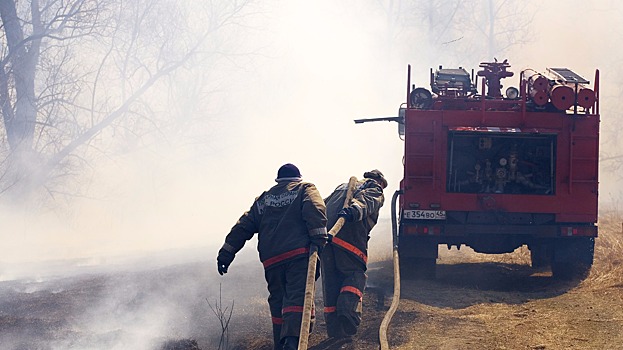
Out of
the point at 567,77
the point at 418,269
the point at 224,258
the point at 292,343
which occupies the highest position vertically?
the point at 567,77

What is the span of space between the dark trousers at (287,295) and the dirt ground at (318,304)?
0.51 meters

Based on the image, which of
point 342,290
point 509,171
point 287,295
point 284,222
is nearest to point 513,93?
point 509,171

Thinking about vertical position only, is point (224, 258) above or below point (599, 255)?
above

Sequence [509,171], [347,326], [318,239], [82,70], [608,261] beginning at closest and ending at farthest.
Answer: [318,239], [347,326], [509,171], [608,261], [82,70]

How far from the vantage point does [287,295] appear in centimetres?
640

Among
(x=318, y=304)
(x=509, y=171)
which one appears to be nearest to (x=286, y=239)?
(x=318, y=304)

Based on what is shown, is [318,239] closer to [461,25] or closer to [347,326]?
[347,326]

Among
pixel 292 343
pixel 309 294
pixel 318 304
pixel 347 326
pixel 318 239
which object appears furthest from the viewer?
pixel 318 304

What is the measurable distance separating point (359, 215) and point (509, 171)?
10.4 feet

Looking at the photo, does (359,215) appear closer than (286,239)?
No

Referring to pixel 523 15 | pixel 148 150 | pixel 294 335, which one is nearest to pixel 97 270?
pixel 294 335

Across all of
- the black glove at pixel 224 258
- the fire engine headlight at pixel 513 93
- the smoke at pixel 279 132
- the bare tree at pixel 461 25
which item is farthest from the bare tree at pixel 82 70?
the black glove at pixel 224 258

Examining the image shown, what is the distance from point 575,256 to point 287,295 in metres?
4.74

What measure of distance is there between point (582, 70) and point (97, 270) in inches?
904
